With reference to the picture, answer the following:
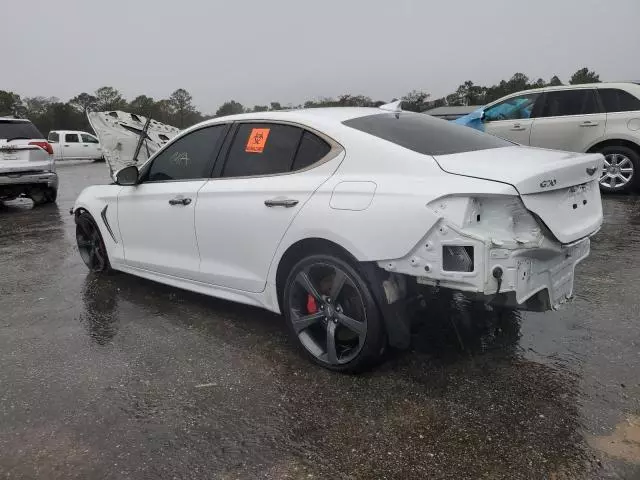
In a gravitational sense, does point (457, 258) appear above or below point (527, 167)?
below

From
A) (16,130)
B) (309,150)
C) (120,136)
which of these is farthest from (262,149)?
(16,130)

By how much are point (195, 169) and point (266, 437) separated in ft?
7.42

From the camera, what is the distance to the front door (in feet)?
13.5

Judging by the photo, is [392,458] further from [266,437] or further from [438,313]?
[438,313]

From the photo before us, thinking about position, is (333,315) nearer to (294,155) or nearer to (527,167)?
(294,155)

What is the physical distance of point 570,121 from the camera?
352 inches

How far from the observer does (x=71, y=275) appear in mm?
5742

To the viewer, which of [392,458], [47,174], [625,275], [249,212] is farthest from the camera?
[47,174]

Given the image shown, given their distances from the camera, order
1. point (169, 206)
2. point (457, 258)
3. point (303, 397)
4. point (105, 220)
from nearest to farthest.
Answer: point (457, 258), point (303, 397), point (169, 206), point (105, 220)

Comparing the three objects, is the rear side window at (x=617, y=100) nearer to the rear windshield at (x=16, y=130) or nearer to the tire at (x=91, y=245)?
the tire at (x=91, y=245)

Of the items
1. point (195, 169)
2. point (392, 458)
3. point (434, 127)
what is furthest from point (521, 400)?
A: point (195, 169)

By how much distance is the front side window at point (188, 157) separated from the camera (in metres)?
4.13

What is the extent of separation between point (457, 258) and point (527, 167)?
667 mm

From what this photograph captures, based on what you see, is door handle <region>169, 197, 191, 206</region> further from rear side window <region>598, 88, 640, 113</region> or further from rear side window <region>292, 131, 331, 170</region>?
rear side window <region>598, 88, 640, 113</region>
